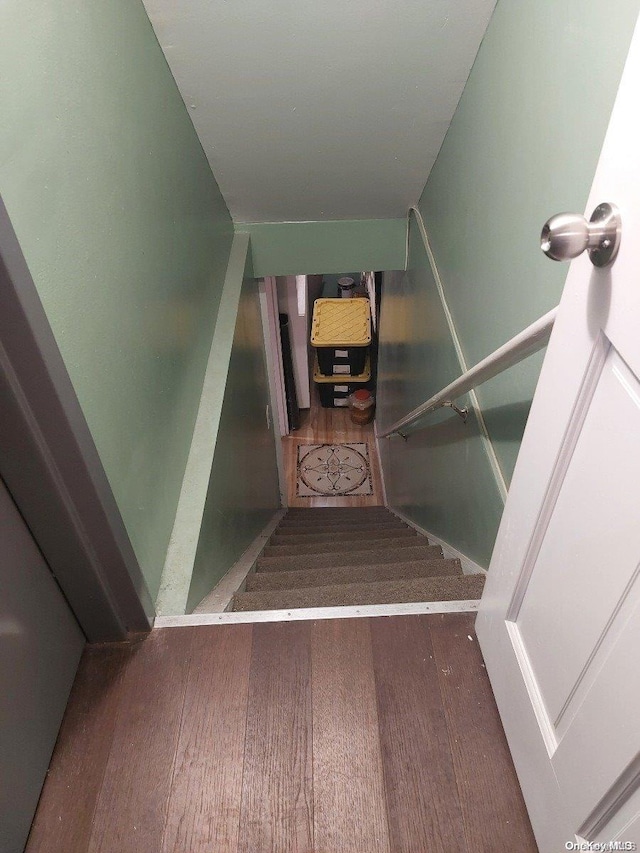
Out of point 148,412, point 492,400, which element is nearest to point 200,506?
point 148,412

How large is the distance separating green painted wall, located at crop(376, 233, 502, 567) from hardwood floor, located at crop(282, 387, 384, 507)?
12.6 inches

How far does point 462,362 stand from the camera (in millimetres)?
1871

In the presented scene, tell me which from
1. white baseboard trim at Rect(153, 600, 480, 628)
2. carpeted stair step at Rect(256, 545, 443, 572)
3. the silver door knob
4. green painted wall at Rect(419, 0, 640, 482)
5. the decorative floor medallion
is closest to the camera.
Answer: the silver door knob

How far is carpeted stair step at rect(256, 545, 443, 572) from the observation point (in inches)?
88.0

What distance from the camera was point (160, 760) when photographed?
45.8 inches

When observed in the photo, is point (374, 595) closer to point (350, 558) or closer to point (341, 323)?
point (350, 558)

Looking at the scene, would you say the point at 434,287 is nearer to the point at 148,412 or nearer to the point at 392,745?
the point at 148,412

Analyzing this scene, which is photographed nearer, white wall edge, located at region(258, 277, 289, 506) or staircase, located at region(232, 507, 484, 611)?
staircase, located at region(232, 507, 484, 611)

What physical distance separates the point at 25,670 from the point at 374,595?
903 mm

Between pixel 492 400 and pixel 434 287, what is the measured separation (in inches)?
35.6

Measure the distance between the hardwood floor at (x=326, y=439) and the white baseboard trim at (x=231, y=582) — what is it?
1.46 m

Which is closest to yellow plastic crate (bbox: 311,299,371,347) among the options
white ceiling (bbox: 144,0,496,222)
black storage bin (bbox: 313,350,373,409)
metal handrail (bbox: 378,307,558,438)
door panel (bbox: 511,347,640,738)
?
black storage bin (bbox: 313,350,373,409)

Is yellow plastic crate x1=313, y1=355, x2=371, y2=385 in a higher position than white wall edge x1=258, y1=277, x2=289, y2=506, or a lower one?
lower

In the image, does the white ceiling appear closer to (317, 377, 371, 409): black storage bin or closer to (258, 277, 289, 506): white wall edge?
(258, 277, 289, 506): white wall edge
